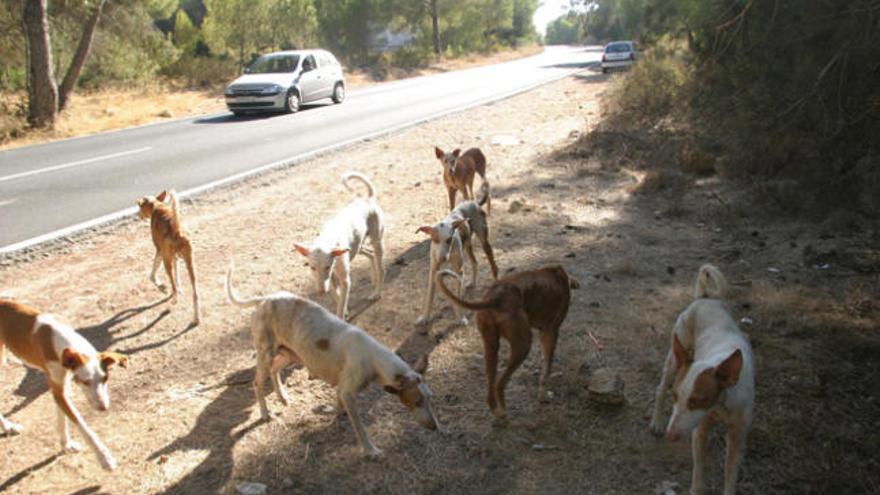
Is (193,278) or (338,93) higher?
(338,93)

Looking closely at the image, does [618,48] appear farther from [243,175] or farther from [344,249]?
[344,249]

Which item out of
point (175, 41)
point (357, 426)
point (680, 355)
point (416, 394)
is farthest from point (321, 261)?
point (175, 41)

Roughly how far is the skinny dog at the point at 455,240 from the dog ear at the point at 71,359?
9.25 feet

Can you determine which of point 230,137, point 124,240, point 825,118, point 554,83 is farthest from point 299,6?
point 825,118

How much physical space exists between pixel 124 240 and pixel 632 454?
277 inches

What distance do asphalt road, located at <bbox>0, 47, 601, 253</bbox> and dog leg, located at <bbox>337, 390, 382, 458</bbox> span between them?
20.2ft

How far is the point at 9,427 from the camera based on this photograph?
442 cm

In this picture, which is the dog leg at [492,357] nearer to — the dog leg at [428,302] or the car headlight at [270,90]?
the dog leg at [428,302]

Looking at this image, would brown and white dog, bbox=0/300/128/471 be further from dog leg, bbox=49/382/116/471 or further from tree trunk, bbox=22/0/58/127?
tree trunk, bbox=22/0/58/127

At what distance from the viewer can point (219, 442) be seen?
14.4 feet

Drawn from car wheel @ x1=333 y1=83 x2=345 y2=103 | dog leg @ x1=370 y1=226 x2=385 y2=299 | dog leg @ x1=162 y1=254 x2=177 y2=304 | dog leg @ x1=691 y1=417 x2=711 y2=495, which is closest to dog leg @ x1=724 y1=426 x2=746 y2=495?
dog leg @ x1=691 y1=417 x2=711 y2=495

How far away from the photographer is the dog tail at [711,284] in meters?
4.38

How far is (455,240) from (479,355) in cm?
114

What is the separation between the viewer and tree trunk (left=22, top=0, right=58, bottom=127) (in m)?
18.8
